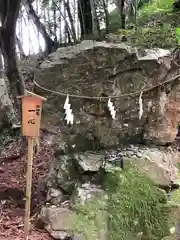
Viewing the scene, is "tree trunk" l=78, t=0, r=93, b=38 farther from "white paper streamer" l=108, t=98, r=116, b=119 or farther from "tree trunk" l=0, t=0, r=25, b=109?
"white paper streamer" l=108, t=98, r=116, b=119

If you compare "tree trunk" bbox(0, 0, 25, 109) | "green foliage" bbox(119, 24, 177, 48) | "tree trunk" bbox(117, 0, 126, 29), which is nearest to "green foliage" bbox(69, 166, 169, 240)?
"tree trunk" bbox(0, 0, 25, 109)

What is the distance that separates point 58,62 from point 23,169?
1.69 m

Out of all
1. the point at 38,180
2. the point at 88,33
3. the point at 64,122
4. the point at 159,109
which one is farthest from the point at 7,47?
the point at 88,33

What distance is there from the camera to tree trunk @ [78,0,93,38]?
8047 millimetres

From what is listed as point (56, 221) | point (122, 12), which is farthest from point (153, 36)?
point (56, 221)

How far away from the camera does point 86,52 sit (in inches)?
155

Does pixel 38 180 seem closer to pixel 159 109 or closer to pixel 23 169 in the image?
pixel 23 169

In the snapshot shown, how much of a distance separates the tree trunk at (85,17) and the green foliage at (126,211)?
17.4 feet

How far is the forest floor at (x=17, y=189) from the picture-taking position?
3487mm

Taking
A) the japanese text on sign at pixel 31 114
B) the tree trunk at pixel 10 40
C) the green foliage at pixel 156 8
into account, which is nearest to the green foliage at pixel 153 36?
the green foliage at pixel 156 8

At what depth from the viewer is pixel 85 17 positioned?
8352 millimetres

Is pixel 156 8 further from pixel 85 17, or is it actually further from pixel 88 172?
pixel 88 172

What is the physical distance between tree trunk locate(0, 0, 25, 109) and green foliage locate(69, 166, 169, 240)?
2.11 meters

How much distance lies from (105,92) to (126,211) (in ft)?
4.33
